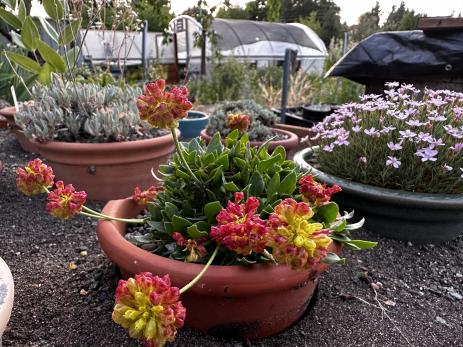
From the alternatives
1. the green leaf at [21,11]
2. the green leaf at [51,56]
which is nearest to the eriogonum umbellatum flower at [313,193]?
the green leaf at [51,56]

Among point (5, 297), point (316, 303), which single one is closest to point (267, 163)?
point (316, 303)

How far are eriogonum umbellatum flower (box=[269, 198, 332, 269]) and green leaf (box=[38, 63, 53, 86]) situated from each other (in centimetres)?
257

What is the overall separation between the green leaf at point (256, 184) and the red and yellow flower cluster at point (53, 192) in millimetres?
528

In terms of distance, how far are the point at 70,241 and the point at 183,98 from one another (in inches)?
49.3

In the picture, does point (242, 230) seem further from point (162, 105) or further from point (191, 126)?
point (191, 126)

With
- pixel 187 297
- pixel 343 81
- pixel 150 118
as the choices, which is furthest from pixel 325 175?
pixel 343 81

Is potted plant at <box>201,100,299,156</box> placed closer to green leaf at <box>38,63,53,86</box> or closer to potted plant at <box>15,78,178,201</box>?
potted plant at <box>15,78,178,201</box>

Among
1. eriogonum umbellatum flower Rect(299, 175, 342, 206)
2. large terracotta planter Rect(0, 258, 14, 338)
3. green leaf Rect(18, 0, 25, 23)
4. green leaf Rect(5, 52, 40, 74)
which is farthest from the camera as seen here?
green leaf Rect(18, 0, 25, 23)

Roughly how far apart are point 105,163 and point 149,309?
1.64 m

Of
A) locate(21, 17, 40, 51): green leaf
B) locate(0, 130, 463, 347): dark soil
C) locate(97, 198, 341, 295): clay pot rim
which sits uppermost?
locate(21, 17, 40, 51): green leaf

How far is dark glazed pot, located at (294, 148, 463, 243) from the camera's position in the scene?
176cm

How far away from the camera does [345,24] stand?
3269 cm

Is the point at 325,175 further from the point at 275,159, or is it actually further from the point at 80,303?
the point at 80,303

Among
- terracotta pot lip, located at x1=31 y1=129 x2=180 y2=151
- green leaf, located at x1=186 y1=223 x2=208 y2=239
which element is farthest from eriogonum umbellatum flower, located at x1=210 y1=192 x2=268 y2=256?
terracotta pot lip, located at x1=31 y1=129 x2=180 y2=151
